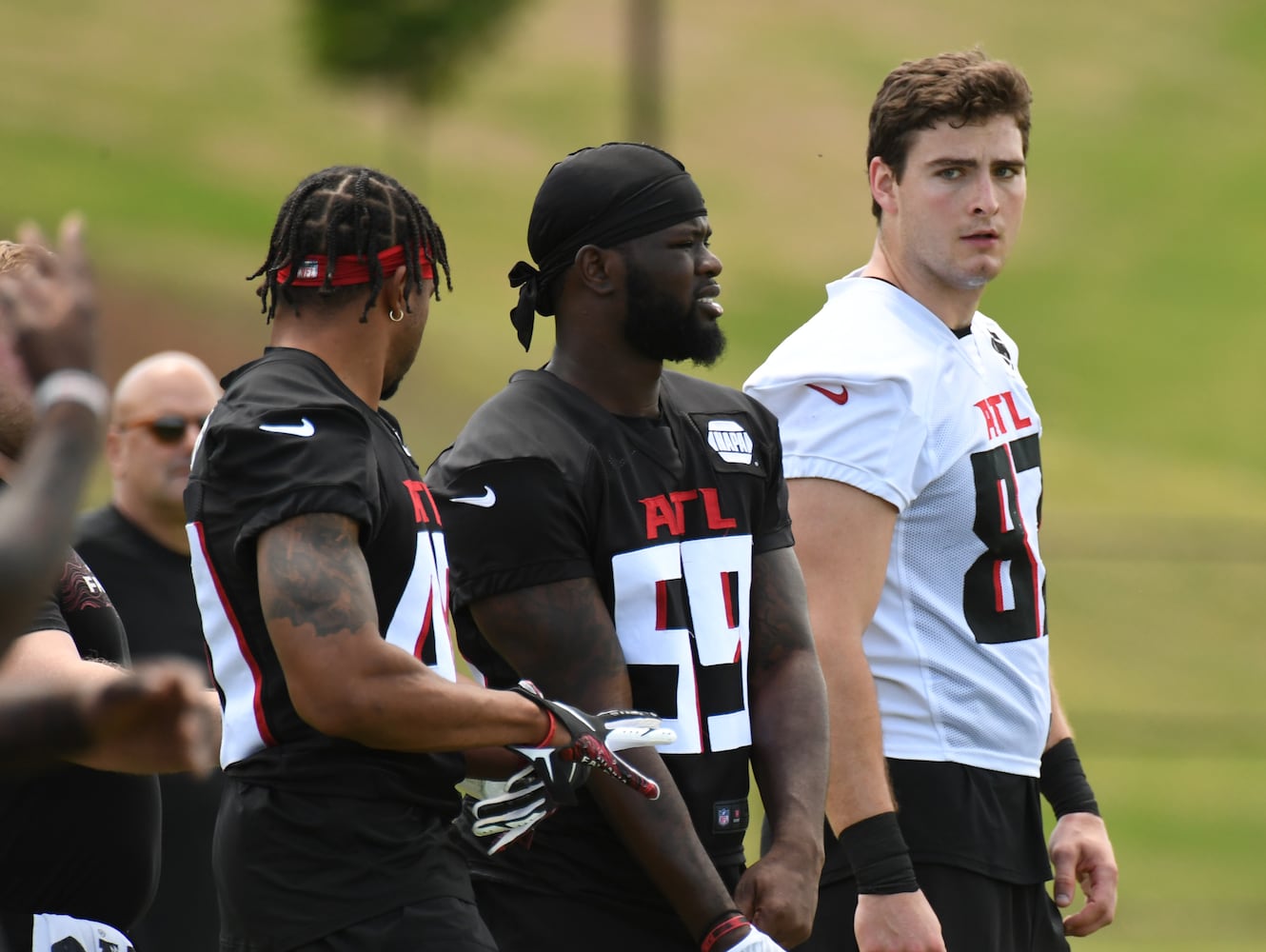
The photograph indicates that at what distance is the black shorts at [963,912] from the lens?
13.9ft

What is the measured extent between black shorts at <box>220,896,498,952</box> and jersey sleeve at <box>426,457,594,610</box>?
23.9 inches

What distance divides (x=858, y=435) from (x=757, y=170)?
119 feet

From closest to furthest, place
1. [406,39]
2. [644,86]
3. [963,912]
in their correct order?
1. [963,912]
2. [644,86]
3. [406,39]

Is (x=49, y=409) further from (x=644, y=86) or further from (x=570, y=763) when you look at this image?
(x=644, y=86)

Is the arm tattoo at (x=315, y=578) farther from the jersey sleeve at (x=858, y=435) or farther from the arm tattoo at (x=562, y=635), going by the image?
the jersey sleeve at (x=858, y=435)

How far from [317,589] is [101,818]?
0.98 meters

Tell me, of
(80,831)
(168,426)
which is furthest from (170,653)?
(80,831)

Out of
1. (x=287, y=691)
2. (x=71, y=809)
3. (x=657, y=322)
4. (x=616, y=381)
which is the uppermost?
(x=657, y=322)

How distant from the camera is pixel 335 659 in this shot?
3.12 meters

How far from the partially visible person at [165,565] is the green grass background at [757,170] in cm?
1489

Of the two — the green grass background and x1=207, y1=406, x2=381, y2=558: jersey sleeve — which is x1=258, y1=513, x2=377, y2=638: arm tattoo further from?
the green grass background

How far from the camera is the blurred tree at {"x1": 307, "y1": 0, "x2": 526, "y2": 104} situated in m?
34.9

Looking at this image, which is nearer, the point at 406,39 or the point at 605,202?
the point at 605,202

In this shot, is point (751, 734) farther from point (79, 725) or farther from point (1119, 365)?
point (1119, 365)
